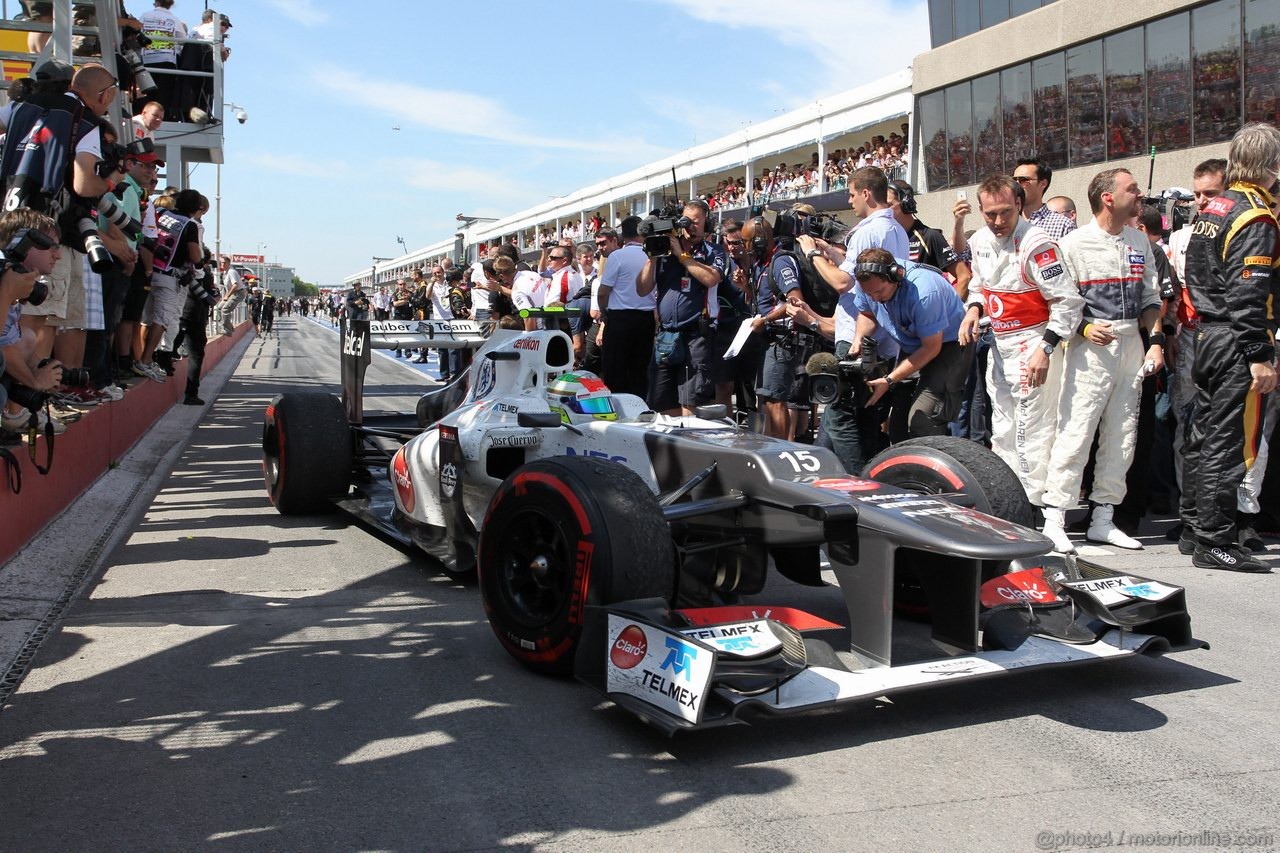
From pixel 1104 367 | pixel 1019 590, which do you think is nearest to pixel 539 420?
pixel 1019 590

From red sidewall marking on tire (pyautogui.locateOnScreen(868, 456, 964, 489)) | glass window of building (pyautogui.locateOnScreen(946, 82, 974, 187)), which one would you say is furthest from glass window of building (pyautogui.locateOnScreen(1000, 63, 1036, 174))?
red sidewall marking on tire (pyautogui.locateOnScreen(868, 456, 964, 489))

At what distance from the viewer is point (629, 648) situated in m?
3.58

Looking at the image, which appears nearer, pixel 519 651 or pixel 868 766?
pixel 868 766

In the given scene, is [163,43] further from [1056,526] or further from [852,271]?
[1056,526]

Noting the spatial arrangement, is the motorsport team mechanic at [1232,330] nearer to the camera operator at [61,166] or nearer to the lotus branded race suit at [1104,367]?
the lotus branded race suit at [1104,367]

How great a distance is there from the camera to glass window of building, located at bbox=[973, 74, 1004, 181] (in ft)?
92.5

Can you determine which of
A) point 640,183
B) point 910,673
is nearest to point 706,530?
point 910,673

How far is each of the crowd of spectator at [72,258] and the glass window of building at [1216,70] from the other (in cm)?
1949

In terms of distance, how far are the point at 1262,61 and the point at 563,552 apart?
72.5 feet

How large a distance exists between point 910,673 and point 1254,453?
3735 mm

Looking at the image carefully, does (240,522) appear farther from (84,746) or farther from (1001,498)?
(1001,498)

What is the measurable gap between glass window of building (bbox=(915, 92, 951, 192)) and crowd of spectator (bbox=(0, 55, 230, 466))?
74.9ft

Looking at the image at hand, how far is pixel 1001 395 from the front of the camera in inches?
263

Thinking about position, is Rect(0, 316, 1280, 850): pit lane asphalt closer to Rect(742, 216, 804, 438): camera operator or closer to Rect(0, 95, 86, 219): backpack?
Rect(742, 216, 804, 438): camera operator
